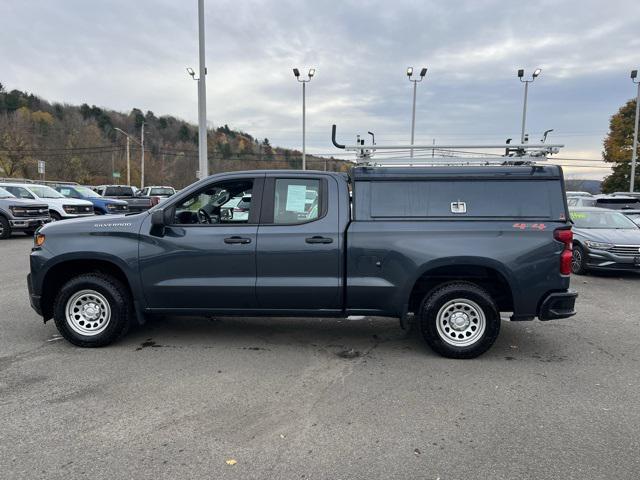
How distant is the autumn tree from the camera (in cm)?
4175

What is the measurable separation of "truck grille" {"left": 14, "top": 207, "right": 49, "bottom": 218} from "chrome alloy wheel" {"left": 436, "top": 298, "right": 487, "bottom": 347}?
50.2 ft

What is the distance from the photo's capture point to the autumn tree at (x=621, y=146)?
4175cm

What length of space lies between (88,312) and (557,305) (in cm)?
492

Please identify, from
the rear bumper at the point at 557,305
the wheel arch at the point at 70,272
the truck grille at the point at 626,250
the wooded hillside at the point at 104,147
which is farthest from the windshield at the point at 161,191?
the rear bumper at the point at 557,305

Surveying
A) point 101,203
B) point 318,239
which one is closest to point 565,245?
point 318,239

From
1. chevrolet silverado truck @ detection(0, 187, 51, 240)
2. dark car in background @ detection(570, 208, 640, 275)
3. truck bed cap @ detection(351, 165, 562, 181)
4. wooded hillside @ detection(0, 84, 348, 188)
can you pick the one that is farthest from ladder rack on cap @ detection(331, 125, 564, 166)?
wooded hillside @ detection(0, 84, 348, 188)

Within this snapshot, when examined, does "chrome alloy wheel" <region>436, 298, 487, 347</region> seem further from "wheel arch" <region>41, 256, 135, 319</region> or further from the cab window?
"wheel arch" <region>41, 256, 135, 319</region>

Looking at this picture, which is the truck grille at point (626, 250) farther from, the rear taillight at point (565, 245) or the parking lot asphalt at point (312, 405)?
the rear taillight at point (565, 245)

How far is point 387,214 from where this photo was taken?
464 cm

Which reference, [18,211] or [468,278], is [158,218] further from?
[18,211]

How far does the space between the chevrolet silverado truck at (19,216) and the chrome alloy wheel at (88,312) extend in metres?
12.4

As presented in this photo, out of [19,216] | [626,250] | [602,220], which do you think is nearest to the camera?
[626,250]

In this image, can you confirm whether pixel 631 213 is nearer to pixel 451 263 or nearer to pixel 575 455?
pixel 451 263

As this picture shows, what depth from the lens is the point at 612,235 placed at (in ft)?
31.9
